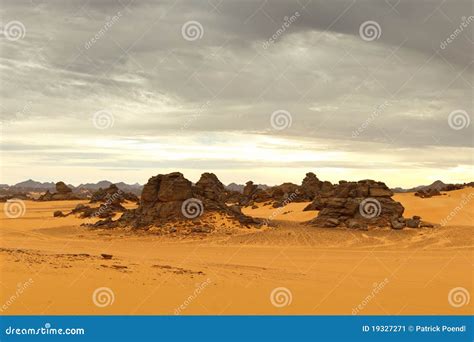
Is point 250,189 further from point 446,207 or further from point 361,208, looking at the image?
point 361,208

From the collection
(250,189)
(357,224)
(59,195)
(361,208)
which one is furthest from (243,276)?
(59,195)

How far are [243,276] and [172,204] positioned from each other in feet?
56.3

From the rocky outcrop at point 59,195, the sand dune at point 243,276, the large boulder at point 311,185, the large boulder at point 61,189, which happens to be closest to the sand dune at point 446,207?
the large boulder at point 311,185

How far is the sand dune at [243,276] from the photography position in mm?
10883

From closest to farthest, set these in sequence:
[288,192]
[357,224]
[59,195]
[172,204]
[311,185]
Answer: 1. [357,224]
2. [172,204]
3. [311,185]
4. [288,192]
5. [59,195]

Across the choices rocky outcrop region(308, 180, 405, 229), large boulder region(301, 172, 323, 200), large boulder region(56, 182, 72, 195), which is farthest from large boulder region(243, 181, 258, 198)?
large boulder region(56, 182, 72, 195)

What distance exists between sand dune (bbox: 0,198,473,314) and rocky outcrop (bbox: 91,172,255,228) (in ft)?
11.0

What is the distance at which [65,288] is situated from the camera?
36.6ft

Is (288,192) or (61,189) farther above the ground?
(61,189)

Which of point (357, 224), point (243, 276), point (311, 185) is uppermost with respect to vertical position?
point (311, 185)

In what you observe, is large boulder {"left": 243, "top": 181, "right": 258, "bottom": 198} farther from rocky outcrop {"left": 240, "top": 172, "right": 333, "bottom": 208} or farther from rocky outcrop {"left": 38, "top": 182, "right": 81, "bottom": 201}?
rocky outcrop {"left": 38, "top": 182, "right": 81, "bottom": 201}

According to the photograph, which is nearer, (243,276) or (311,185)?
(243,276)

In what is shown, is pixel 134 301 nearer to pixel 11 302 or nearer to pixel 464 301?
pixel 11 302

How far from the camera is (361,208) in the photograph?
32375 millimetres
